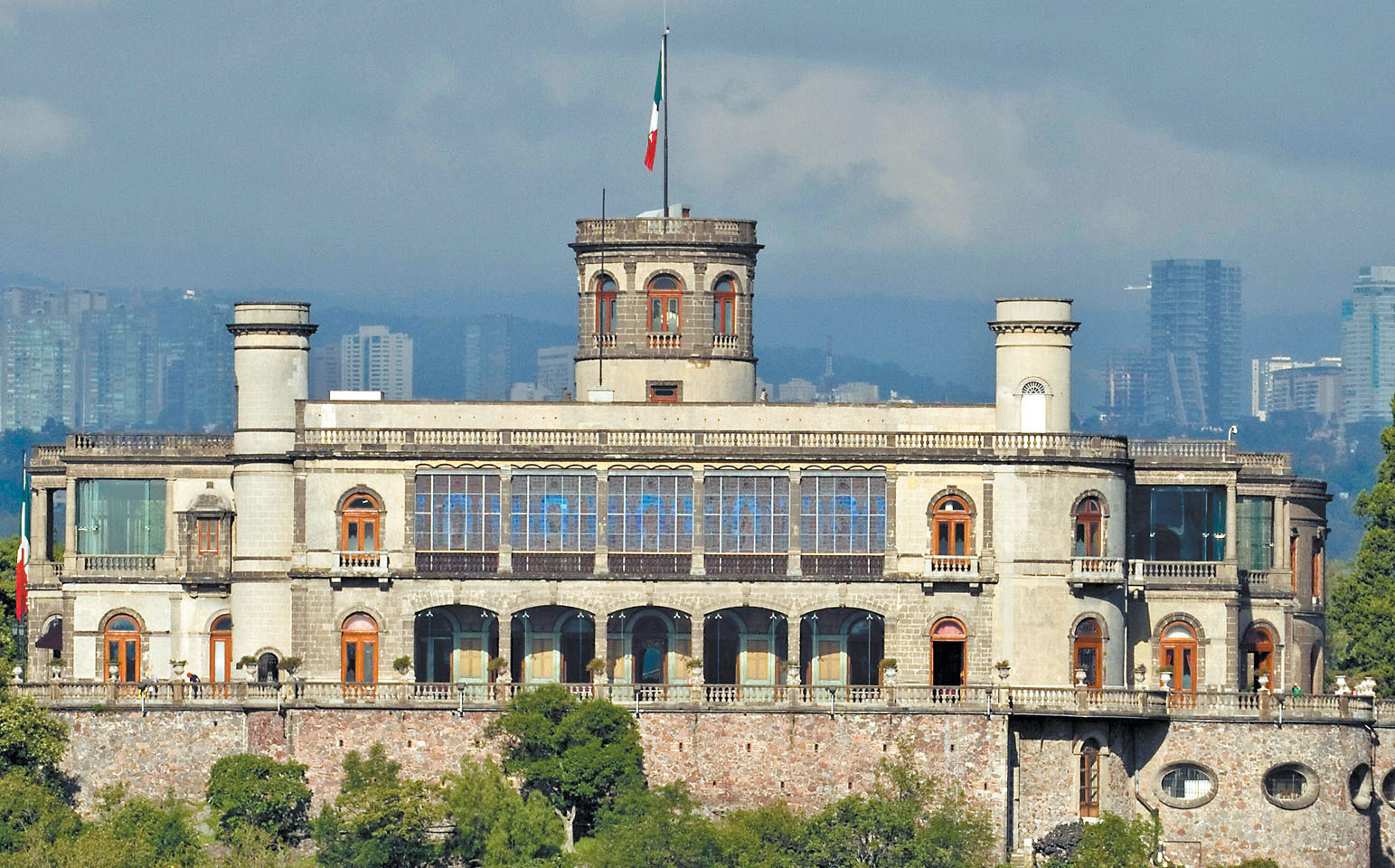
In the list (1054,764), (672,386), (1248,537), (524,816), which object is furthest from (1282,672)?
(524,816)

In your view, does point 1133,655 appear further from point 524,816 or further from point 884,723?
point 524,816

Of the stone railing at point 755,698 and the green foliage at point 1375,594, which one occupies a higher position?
the green foliage at point 1375,594

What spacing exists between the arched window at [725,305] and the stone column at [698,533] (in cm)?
1003

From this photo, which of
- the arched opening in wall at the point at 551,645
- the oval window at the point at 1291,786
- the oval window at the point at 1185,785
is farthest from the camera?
the arched opening in wall at the point at 551,645

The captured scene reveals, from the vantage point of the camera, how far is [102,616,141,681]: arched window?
110m

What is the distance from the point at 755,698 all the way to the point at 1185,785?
1281 cm

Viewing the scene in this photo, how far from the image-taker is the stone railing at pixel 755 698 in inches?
3937

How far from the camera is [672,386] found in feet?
370

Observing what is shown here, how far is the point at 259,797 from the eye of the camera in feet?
319

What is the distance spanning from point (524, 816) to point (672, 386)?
2112 centimetres

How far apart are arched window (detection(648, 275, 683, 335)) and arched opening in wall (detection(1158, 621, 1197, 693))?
18.6 metres

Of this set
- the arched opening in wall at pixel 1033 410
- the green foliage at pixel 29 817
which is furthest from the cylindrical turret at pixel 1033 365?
the green foliage at pixel 29 817

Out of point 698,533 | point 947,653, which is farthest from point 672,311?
point 947,653

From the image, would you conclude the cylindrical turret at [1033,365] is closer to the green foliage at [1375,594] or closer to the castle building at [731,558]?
the castle building at [731,558]
